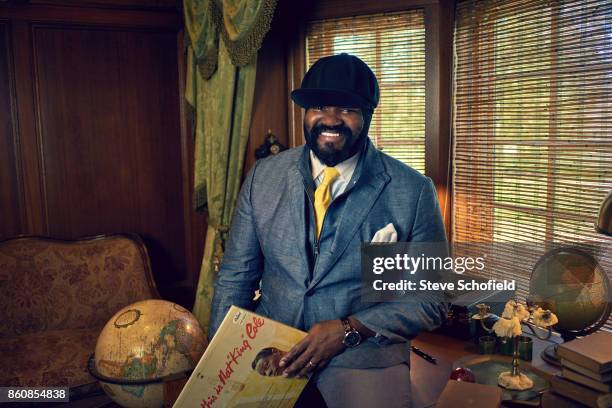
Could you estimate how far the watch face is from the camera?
1879mm

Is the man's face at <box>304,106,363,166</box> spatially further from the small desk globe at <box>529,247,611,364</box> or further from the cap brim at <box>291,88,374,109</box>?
the small desk globe at <box>529,247,611,364</box>

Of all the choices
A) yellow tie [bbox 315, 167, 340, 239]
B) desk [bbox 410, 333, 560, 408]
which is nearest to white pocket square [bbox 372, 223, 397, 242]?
yellow tie [bbox 315, 167, 340, 239]

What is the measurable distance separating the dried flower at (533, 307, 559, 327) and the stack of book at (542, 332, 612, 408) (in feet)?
0.98

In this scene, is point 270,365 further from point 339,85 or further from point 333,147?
point 339,85

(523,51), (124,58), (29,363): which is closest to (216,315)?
(29,363)

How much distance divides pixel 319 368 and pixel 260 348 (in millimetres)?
257

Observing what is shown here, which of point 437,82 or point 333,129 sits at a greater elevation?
point 437,82

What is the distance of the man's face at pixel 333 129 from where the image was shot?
1995mm

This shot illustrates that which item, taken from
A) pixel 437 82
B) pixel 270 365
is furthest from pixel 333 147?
pixel 437 82

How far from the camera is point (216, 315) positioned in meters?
2.14

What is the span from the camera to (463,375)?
6.42 feet

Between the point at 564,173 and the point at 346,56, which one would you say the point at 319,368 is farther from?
the point at 564,173

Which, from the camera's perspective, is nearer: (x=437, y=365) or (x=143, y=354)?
(x=437, y=365)

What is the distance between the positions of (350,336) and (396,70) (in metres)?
1.83
